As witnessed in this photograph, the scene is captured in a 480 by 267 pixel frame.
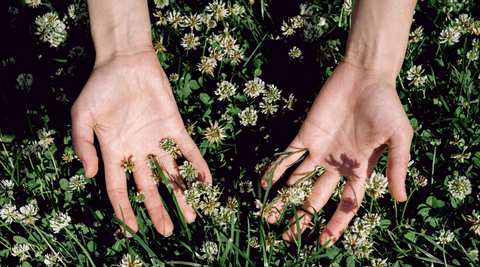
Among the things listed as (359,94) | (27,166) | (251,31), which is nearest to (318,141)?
(359,94)

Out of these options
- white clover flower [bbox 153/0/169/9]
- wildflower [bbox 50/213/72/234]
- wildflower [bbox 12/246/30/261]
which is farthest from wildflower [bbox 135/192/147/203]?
white clover flower [bbox 153/0/169/9]

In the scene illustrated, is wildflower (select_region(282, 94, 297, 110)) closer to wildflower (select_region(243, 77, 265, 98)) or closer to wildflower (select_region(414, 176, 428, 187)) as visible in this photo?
wildflower (select_region(243, 77, 265, 98))

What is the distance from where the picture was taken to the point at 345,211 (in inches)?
91.7

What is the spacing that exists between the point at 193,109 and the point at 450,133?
2118 millimetres

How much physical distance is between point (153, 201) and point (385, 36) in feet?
6.84

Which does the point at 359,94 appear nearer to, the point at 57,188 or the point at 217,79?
the point at 217,79

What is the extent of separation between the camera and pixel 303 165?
2.52 meters

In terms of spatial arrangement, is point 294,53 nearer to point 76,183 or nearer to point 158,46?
point 158,46

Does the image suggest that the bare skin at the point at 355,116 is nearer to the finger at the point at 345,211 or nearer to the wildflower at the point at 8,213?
the finger at the point at 345,211

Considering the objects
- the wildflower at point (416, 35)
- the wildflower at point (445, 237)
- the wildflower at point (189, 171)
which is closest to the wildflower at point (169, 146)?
the wildflower at point (189, 171)

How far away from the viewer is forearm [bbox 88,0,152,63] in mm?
2711

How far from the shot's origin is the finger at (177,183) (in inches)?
95.8

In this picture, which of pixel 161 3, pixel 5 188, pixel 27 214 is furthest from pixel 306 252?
pixel 161 3

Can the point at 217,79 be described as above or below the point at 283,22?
below
